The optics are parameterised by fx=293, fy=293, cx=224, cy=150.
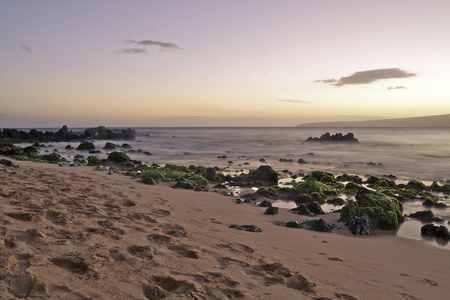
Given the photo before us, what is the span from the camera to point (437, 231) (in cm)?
551

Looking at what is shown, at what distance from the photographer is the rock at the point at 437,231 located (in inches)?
213

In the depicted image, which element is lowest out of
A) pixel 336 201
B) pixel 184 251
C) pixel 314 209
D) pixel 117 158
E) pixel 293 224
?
pixel 336 201

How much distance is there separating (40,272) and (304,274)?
2540mm

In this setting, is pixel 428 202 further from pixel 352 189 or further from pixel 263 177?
pixel 263 177

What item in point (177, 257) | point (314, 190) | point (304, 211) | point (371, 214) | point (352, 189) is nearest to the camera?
point (177, 257)

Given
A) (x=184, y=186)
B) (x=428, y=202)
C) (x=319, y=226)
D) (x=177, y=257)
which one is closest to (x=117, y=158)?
(x=184, y=186)

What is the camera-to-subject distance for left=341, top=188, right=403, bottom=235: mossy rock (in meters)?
5.67

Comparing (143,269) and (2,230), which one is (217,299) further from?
(2,230)

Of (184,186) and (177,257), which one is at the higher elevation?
(177,257)

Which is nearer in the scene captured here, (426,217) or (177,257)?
(177,257)

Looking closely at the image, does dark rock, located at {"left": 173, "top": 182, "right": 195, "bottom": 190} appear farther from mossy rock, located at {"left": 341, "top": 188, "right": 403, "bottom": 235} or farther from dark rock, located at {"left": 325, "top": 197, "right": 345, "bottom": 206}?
mossy rock, located at {"left": 341, "top": 188, "right": 403, "bottom": 235}

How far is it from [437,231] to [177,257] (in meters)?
5.09

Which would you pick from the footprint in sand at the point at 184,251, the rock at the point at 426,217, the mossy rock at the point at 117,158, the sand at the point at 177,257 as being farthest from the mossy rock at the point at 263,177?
the footprint in sand at the point at 184,251

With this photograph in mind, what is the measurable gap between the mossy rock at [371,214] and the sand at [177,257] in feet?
1.15
